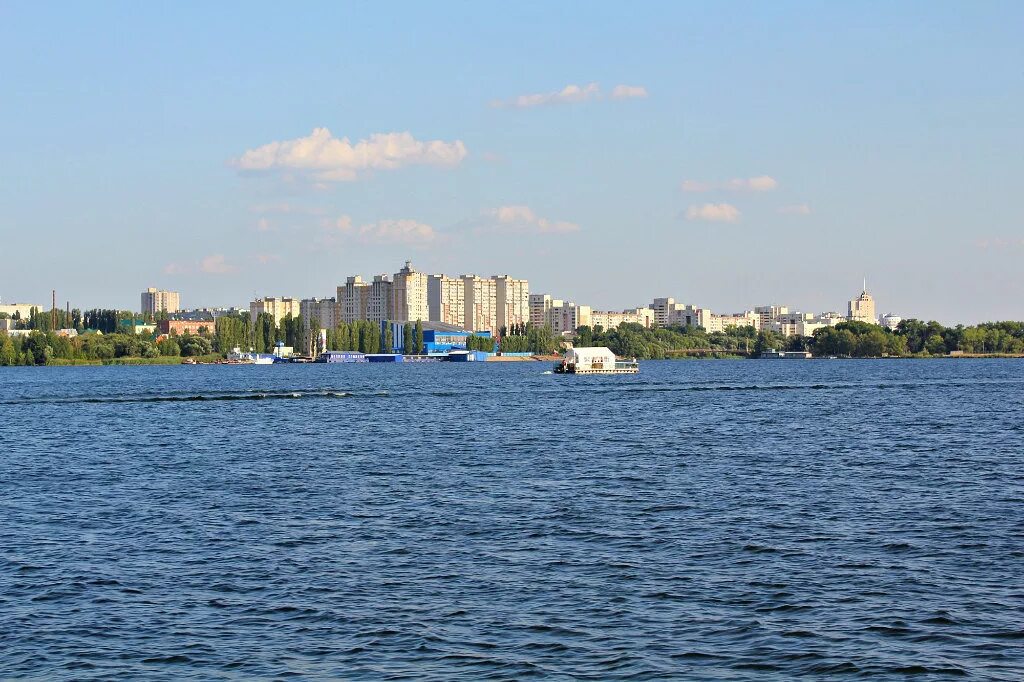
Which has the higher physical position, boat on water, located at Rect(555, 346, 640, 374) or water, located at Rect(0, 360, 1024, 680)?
boat on water, located at Rect(555, 346, 640, 374)

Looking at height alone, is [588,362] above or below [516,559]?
above

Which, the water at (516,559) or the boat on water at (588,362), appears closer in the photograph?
the water at (516,559)

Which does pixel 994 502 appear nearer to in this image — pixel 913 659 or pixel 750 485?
pixel 750 485

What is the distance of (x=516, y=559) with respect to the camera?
24.7 m

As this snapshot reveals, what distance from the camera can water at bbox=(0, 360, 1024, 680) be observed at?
58.6ft

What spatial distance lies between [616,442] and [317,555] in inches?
1183

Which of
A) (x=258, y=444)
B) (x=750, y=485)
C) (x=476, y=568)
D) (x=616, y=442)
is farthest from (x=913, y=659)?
(x=258, y=444)

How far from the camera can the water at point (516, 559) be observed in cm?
1788

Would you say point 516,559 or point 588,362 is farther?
point 588,362

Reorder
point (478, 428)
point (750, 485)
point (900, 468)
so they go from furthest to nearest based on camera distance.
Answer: point (478, 428) → point (900, 468) → point (750, 485)

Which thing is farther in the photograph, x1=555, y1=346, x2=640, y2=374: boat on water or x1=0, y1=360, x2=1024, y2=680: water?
x1=555, y1=346, x2=640, y2=374: boat on water

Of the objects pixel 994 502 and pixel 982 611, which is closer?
pixel 982 611

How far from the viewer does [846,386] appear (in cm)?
12194

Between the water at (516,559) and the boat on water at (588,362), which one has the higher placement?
the boat on water at (588,362)
